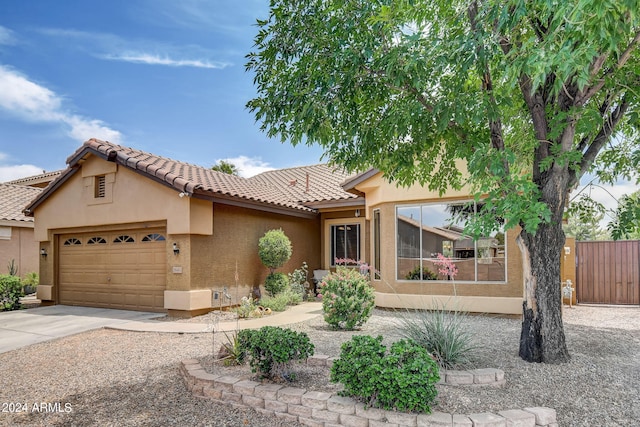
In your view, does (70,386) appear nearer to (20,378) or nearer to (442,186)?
(20,378)

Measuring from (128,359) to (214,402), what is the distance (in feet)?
9.38

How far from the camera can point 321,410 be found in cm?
429

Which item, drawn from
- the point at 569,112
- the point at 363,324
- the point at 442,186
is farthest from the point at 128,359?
the point at 569,112

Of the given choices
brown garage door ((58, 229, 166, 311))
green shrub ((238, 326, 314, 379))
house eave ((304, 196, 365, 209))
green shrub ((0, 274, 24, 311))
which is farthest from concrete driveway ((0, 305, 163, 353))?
house eave ((304, 196, 365, 209))

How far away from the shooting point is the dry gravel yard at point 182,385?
4.43m

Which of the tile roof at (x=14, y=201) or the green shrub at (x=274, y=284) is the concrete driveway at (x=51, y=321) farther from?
the tile roof at (x=14, y=201)

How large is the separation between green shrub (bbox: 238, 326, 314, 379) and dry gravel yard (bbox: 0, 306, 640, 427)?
0.45 metres

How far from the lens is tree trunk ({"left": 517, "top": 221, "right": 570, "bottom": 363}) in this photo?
5762 millimetres

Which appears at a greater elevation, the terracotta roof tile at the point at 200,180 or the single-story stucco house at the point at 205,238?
the terracotta roof tile at the point at 200,180

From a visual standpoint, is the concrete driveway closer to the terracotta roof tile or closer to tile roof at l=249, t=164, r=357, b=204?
the terracotta roof tile

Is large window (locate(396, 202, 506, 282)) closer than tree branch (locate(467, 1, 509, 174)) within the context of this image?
No

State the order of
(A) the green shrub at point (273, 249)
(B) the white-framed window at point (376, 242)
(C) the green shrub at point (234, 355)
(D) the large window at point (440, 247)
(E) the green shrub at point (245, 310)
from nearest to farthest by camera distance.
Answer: (C) the green shrub at point (234, 355) → (D) the large window at point (440, 247) → (E) the green shrub at point (245, 310) → (B) the white-framed window at point (376, 242) → (A) the green shrub at point (273, 249)

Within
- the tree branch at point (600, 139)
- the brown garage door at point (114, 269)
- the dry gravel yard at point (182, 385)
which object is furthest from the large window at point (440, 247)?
the brown garage door at point (114, 269)

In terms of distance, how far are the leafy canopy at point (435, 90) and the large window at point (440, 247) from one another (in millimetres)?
4058
